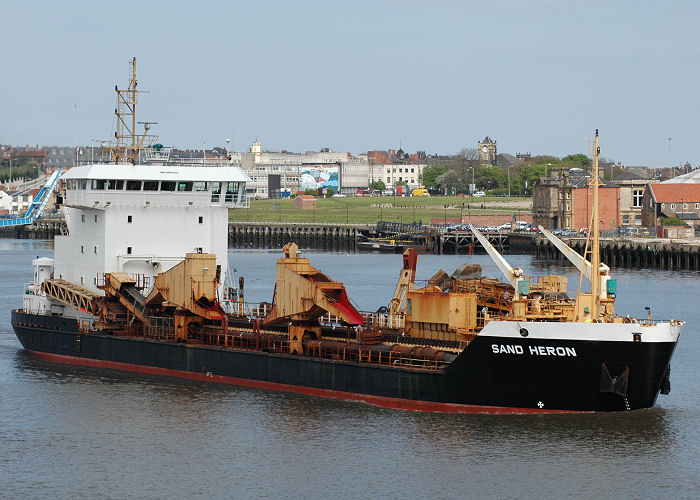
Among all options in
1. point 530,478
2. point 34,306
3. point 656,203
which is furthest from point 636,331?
point 656,203

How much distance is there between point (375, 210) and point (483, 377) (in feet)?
437

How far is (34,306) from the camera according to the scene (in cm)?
4184

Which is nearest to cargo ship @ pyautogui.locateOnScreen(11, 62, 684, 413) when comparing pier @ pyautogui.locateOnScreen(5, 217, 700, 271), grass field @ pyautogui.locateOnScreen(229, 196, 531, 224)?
pier @ pyautogui.locateOnScreen(5, 217, 700, 271)

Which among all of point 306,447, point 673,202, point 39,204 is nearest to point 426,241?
point 673,202

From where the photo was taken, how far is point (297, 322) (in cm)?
3297

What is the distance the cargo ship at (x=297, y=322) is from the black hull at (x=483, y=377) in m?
0.04

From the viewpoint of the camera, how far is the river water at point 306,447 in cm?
2448

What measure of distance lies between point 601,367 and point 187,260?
41.2ft

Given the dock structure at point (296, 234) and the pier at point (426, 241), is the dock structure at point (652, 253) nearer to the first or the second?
the pier at point (426, 241)

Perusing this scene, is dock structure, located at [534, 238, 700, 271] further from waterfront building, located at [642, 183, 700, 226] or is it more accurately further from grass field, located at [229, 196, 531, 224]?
grass field, located at [229, 196, 531, 224]

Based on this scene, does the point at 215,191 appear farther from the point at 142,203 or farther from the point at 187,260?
the point at 187,260

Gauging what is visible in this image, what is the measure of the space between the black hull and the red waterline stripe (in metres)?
→ 0.03

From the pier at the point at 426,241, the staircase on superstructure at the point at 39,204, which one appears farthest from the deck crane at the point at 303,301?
the staircase on superstructure at the point at 39,204

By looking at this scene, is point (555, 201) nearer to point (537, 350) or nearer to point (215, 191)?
point (215, 191)
